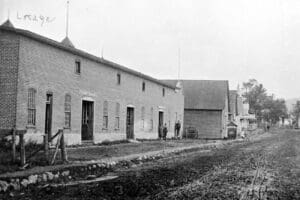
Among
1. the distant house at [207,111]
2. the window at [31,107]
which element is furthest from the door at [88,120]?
the distant house at [207,111]

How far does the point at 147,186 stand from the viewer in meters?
11.8

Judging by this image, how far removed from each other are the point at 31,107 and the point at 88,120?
7.42m

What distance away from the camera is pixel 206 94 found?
2505 inches

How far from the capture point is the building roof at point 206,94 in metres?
61.7

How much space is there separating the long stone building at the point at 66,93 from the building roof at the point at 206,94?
877 inches

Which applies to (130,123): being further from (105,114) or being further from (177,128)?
(177,128)

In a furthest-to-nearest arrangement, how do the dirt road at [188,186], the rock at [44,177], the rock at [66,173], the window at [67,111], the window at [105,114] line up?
1. the window at [105,114]
2. the window at [67,111]
3. the rock at [66,173]
4. the rock at [44,177]
5. the dirt road at [188,186]

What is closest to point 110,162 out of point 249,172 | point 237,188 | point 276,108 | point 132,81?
point 249,172

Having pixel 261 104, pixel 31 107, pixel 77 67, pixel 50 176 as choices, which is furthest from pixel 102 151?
pixel 261 104

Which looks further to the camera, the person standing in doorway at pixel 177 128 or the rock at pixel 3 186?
the person standing in doorway at pixel 177 128

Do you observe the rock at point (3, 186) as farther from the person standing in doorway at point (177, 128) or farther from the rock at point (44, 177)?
the person standing in doorway at point (177, 128)

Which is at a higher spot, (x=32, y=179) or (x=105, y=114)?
(x=105, y=114)

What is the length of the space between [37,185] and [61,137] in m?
4.07

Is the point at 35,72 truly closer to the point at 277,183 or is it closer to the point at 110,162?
the point at 110,162
